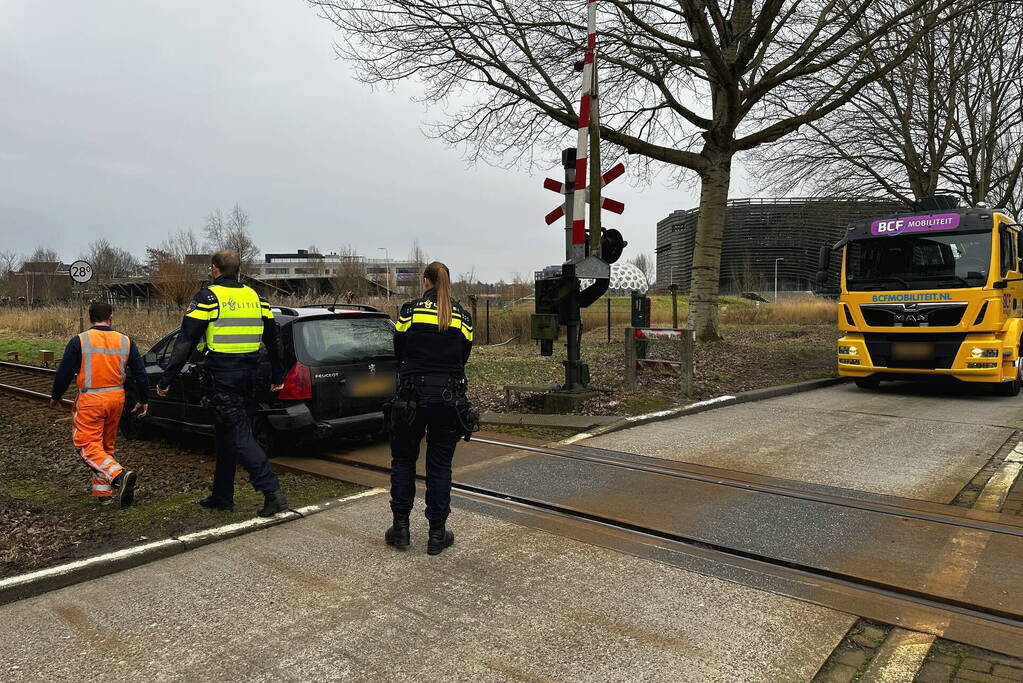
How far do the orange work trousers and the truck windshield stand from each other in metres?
10.4

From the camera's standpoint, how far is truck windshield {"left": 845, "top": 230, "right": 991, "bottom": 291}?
1034 centimetres

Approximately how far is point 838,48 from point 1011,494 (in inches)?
524

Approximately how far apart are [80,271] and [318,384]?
57.6ft

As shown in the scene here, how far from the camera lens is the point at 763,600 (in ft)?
11.9

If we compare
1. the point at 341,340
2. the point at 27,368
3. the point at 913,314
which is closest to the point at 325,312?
the point at 341,340

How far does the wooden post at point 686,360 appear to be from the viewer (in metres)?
9.60

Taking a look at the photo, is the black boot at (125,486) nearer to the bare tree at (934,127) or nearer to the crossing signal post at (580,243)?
the crossing signal post at (580,243)

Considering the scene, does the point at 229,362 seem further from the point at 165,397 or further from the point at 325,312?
the point at 165,397

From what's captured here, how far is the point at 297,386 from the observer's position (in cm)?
646

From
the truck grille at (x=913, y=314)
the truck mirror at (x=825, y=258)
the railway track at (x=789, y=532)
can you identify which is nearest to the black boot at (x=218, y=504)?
the railway track at (x=789, y=532)

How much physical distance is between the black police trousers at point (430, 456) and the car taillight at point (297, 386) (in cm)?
241

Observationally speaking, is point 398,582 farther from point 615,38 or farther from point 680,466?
point 615,38

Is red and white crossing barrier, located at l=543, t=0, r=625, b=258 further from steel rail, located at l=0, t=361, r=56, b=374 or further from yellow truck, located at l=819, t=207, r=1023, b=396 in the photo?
steel rail, located at l=0, t=361, r=56, b=374

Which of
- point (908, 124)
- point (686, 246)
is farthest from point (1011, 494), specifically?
point (686, 246)
